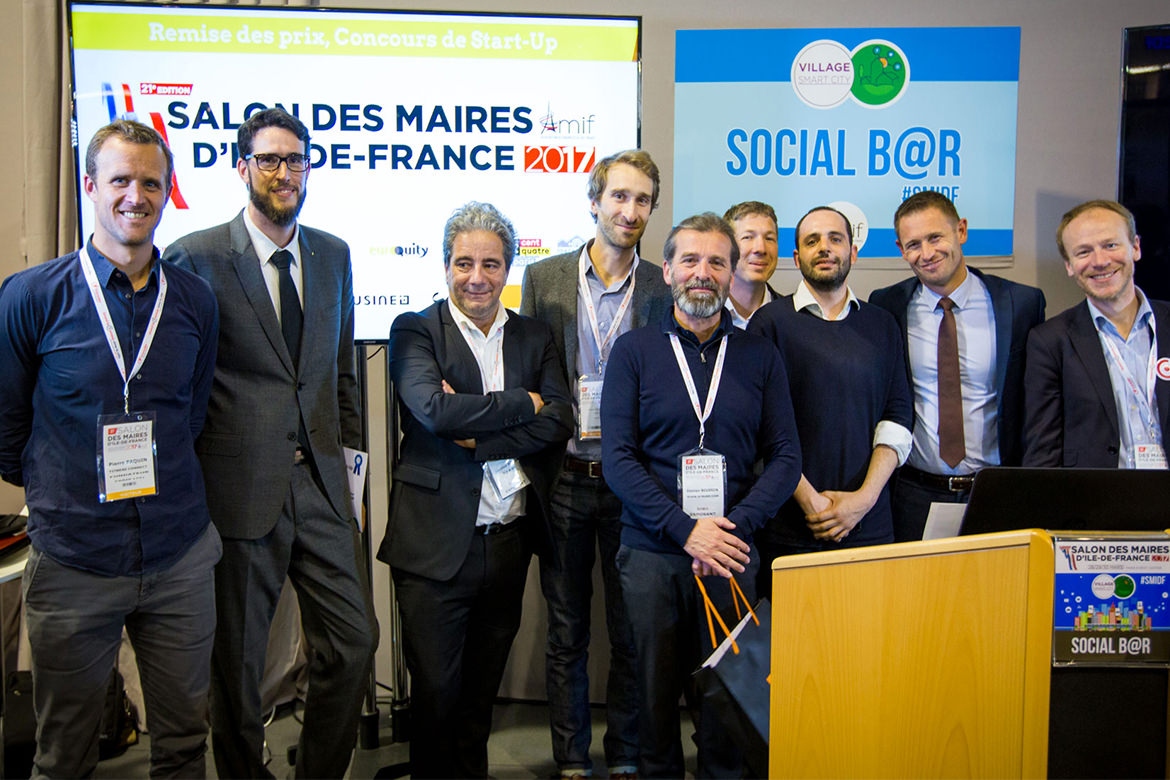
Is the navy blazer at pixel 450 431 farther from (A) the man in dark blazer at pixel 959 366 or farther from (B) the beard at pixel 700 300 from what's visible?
(A) the man in dark blazer at pixel 959 366

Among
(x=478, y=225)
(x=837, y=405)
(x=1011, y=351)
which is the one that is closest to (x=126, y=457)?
(x=478, y=225)

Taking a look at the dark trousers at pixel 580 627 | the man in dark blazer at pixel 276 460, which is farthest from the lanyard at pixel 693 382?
the man in dark blazer at pixel 276 460

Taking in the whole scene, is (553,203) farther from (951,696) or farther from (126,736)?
(126,736)

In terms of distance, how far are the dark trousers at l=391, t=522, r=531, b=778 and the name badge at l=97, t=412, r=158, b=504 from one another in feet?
2.66

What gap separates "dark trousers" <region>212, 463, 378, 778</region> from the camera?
7.53ft

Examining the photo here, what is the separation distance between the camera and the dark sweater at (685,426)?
2303 mm

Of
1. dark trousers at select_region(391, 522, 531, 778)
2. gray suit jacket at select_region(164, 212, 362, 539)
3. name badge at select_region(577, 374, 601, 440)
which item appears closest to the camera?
gray suit jacket at select_region(164, 212, 362, 539)

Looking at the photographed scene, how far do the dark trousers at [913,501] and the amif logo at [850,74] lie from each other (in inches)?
63.9

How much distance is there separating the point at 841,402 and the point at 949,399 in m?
0.45

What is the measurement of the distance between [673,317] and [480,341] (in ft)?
2.00

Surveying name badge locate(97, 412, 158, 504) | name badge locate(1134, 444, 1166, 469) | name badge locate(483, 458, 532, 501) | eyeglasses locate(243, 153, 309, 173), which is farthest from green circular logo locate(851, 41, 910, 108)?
name badge locate(97, 412, 158, 504)

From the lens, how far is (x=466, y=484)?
247 centimetres

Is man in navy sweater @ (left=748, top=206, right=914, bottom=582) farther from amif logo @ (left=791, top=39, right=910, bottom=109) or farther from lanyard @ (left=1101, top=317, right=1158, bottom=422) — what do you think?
amif logo @ (left=791, top=39, right=910, bottom=109)

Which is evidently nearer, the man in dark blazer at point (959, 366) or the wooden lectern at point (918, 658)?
the wooden lectern at point (918, 658)
